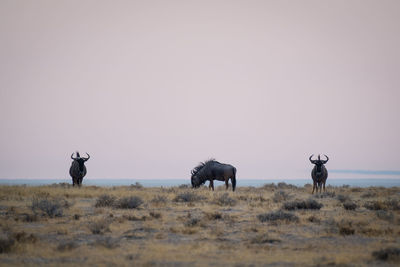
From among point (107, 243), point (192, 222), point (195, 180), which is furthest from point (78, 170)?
point (107, 243)

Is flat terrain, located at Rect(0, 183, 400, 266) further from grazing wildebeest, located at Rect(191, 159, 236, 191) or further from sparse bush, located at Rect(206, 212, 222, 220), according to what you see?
grazing wildebeest, located at Rect(191, 159, 236, 191)

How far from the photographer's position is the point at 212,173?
33000 millimetres

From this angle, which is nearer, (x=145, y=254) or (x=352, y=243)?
(x=145, y=254)

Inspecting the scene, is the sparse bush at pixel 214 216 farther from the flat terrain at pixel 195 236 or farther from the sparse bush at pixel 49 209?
the sparse bush at pixel 49 209

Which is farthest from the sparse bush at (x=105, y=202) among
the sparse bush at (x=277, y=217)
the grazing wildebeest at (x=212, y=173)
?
the grazing wildebeest at (x=212, y=173)

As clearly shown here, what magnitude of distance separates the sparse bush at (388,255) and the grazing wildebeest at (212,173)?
71.0ft

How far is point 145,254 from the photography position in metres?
10.1

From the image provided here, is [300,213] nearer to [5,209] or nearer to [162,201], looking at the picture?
[162,201]

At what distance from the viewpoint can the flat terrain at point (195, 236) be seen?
9758 millimetres

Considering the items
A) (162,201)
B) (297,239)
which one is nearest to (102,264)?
(297,239)

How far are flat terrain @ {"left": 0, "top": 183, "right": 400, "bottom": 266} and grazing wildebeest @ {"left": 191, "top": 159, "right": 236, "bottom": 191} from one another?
452 inches

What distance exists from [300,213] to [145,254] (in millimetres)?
9491

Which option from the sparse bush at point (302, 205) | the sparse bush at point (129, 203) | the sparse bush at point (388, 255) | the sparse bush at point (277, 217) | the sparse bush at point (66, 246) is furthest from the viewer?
the sparse bush at point (302, 205)

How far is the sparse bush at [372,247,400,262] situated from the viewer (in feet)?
31.8
